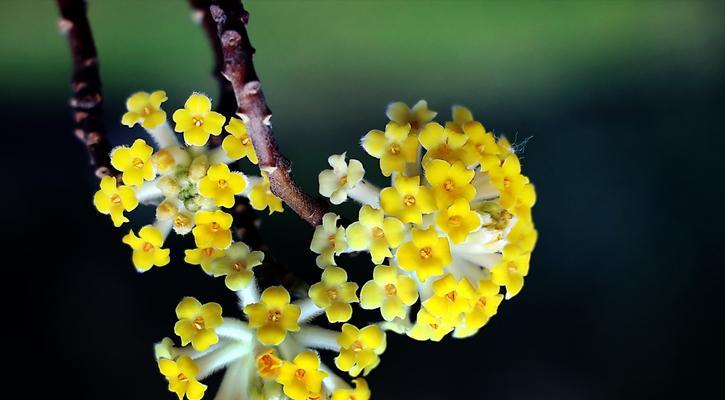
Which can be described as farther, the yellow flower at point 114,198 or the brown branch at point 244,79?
the yellow flower at point 114,198

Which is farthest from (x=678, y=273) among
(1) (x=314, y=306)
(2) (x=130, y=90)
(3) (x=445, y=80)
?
(1) (x=314, y=306)

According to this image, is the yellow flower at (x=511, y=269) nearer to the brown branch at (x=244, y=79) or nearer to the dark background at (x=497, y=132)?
the brown branch at (x=244, y=79)

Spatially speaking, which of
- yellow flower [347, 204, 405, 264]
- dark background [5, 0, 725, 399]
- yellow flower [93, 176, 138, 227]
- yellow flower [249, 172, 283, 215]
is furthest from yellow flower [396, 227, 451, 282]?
dark background [5, 0, 725, 399]

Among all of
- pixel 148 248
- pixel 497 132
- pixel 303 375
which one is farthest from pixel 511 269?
pixel 497 132

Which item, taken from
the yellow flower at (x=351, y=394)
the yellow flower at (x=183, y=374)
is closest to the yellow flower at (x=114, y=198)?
the yellow flower at (x=183, y=374)

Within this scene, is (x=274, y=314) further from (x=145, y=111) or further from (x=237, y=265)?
(x=145, y=111)

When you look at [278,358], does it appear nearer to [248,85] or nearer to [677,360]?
[248,85]
